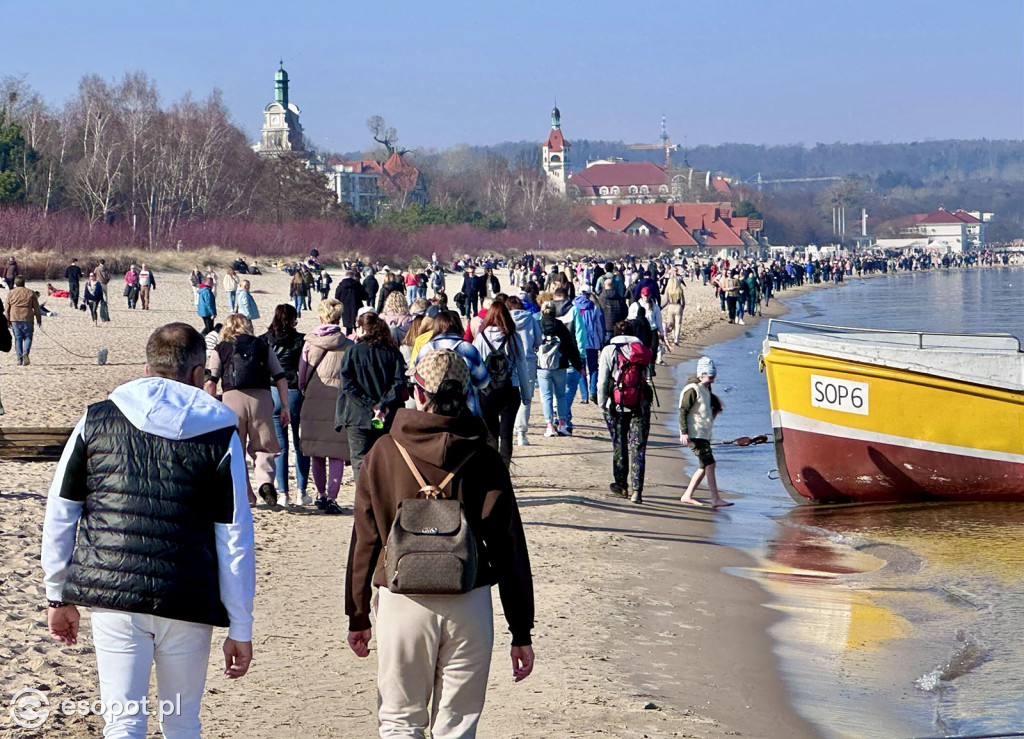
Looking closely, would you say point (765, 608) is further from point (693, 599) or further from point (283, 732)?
point (283, 732)

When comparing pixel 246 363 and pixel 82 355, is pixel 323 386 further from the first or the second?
pixel 82 355

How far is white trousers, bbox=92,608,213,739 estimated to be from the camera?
13.2 ft

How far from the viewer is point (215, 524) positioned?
162 inches

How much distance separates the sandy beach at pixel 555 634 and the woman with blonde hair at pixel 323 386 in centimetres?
62

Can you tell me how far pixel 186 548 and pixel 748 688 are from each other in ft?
12.4

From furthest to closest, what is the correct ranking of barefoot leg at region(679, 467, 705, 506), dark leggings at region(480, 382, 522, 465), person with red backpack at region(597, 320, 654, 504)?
barefoot leg at region(679, 467, 705, 506) < person with red backpack at region(597, 320, 654, 504) < dark leggings at region(480, 382, 522, 465)

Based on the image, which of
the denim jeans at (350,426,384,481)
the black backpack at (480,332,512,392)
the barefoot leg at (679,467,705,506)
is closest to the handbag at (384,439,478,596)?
the denim jeans at (350,426,384,481)

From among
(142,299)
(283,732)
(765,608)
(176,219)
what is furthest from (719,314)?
(283,732)

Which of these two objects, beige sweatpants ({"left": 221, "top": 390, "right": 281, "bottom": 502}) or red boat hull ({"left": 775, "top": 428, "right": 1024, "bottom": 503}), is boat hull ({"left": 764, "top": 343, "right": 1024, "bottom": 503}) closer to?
red boat hull ({"left": 775, "top": 428, "right": 1024, "bottom": 503})

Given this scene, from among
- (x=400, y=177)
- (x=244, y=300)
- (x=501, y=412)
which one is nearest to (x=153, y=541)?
(x=501, y=412)

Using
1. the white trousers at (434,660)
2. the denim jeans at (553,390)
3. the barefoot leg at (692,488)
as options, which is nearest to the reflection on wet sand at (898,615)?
the barefoot leg at (692,488)

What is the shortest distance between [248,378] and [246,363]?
11 cm

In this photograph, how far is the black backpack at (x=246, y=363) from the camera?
9867 millimetres

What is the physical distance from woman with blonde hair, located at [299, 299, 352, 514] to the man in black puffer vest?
6073 mm
